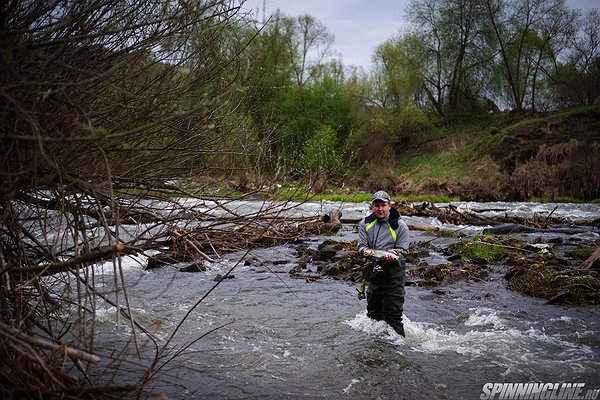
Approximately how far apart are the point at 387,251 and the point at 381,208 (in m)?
0.61

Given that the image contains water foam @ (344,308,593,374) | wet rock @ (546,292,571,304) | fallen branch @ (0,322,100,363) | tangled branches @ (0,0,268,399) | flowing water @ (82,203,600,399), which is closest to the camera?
fallen branch @ (0,322,100,363)

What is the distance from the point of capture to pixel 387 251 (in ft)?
23.2

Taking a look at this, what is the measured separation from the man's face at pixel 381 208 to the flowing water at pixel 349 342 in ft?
5.20

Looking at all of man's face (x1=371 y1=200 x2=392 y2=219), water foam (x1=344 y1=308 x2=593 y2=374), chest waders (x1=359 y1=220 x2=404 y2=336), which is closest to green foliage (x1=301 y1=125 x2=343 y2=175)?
man's face (x1=371 y1=200 x2=392 y2=219)

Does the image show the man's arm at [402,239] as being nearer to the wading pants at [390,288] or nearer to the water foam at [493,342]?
the wading pants at [390,288]

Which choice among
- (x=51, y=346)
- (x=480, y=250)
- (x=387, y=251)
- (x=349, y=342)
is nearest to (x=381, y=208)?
(x=387, y=251)

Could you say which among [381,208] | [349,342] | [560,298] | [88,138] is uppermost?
[88,138]

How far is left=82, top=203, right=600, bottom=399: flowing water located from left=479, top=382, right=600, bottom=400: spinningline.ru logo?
0.38 ft

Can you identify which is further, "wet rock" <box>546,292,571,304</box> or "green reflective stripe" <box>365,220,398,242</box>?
"wet rock" <box>546,292,571,304</box>

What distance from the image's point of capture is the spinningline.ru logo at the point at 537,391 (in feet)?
18.5

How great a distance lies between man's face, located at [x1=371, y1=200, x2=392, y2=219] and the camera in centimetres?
728

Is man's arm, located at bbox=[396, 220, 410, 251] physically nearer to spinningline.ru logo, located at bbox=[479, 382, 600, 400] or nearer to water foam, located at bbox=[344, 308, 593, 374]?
water foam, located at bbox=[344, 308, 593, 374]

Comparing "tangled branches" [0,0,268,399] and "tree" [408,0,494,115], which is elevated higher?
"tree" [408,0,494,115]

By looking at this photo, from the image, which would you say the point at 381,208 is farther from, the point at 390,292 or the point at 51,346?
the point at 51,346
